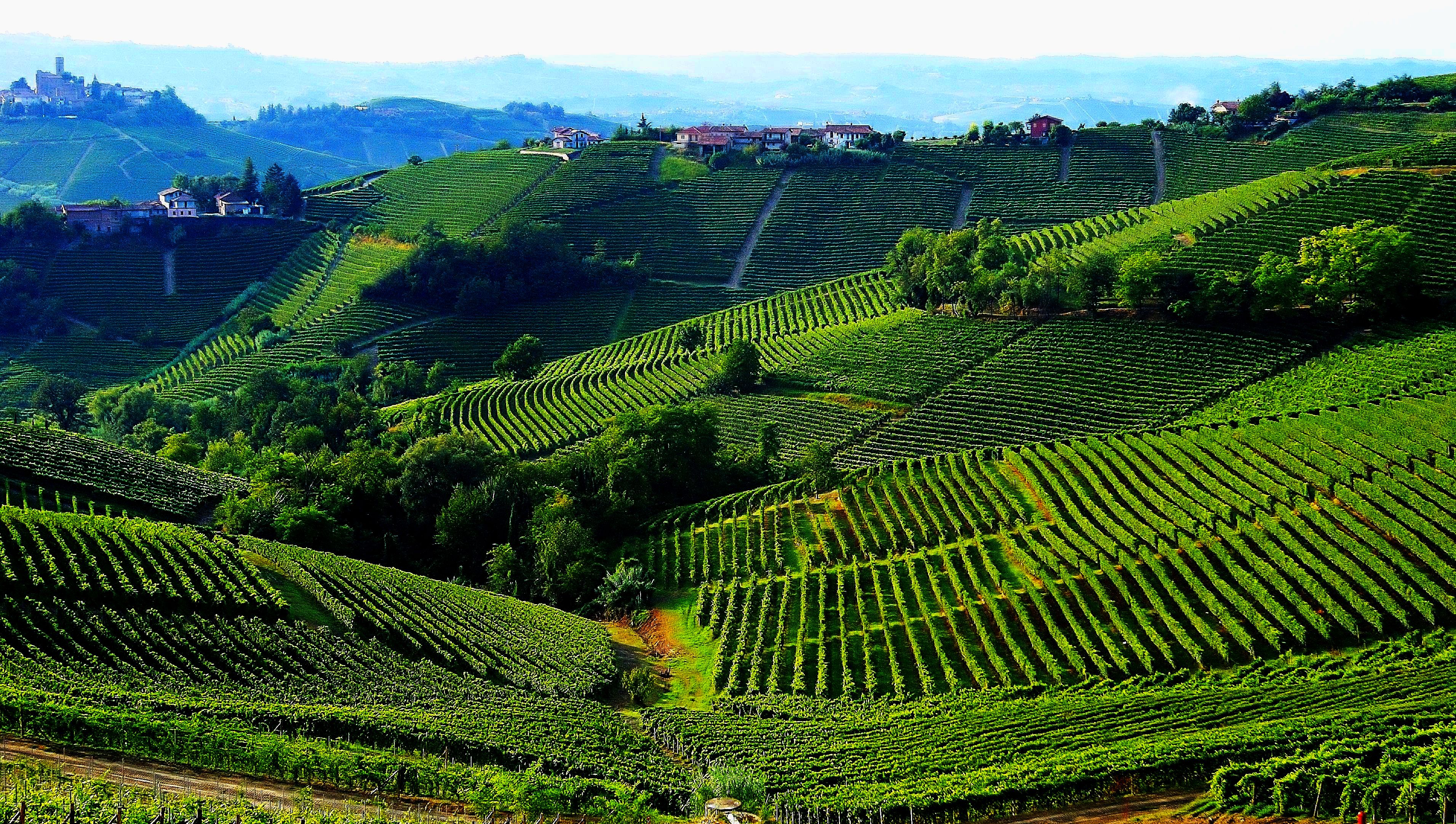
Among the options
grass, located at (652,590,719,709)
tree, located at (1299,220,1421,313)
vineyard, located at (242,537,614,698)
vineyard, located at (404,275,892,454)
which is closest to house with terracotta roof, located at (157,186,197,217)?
vineyard, located at (404,275,892,454)

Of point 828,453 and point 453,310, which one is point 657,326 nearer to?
point 453,310

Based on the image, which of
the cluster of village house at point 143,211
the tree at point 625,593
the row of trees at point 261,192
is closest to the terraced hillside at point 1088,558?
the tree at point 625,593

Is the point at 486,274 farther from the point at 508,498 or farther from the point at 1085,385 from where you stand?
the point at 1085,385

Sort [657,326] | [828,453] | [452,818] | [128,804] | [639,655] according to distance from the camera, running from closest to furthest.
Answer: [128,804] → [452,818] → [639,655] → [828,453] → [657,326]

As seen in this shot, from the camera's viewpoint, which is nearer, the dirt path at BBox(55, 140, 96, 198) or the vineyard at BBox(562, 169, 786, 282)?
the vineyard at BBox(562, 169, 786, 282)

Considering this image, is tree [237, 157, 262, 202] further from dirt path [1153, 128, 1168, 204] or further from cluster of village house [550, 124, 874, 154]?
dirt path [1153, 128, 1168, 204]

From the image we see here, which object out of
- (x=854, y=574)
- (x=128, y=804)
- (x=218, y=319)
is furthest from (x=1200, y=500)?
(x=218, y=319)
